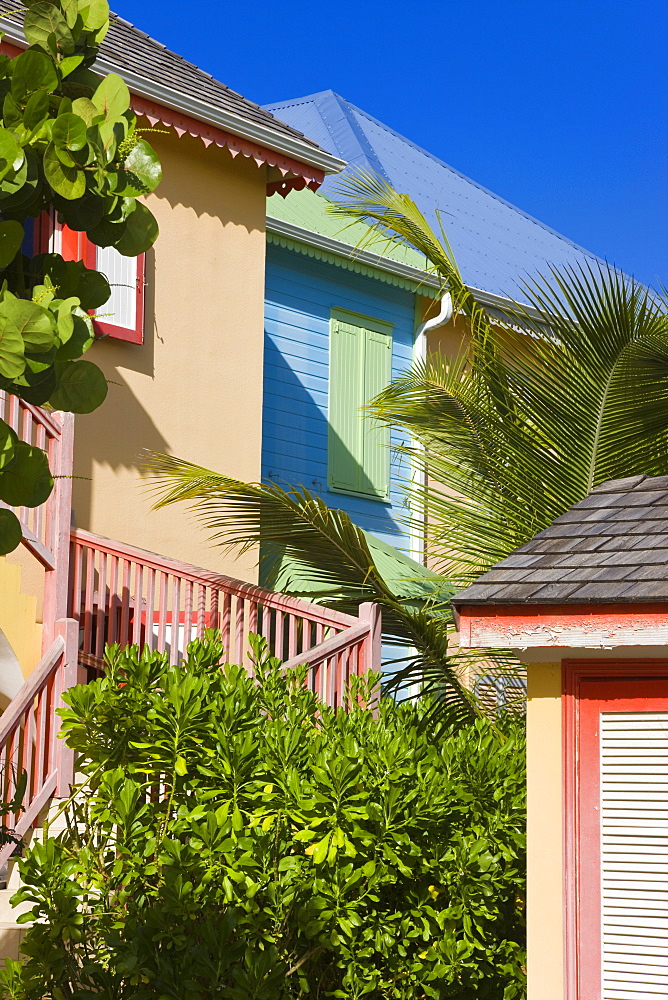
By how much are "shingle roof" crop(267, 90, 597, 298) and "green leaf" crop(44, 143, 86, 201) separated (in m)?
15.1

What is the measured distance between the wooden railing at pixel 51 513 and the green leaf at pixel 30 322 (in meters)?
5.69

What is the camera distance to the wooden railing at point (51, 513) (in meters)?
8.45

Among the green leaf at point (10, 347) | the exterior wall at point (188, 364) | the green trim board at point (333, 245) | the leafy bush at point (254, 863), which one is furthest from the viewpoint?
the green trim board at point (333, 245)

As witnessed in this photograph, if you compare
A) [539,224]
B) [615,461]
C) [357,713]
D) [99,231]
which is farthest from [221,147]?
[539,224]

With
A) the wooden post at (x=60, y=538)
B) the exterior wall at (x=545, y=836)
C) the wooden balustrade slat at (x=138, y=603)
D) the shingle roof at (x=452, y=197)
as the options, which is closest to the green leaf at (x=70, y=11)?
the exterior wall at (x=545, y=836)

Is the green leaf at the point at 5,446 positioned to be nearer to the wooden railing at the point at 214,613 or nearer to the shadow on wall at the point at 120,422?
the wooden railing at the point at 214,613

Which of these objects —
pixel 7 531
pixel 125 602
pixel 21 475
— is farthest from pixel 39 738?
pixel 21 475

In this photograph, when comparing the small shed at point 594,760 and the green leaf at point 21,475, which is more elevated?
the green leaf at point 21,475

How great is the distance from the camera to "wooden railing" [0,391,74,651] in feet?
27.7

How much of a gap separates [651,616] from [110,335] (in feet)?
23.3

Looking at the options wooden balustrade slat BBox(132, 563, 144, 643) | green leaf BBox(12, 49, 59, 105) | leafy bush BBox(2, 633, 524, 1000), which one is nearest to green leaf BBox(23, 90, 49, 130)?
green leaf BBox(12, 49, 59, 105)

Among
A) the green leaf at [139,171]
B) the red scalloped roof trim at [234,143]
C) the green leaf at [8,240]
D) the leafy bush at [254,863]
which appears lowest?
the leafy bush at [254,863]

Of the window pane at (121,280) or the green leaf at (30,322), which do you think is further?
the window pane at (121,280)

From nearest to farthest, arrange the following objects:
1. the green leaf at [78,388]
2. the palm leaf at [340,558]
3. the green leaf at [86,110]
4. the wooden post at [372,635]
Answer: the green leaf at [86,110] → the green leaf at [78,388] → the wooden post at [372,635] → the palm leaf at [340,558]
